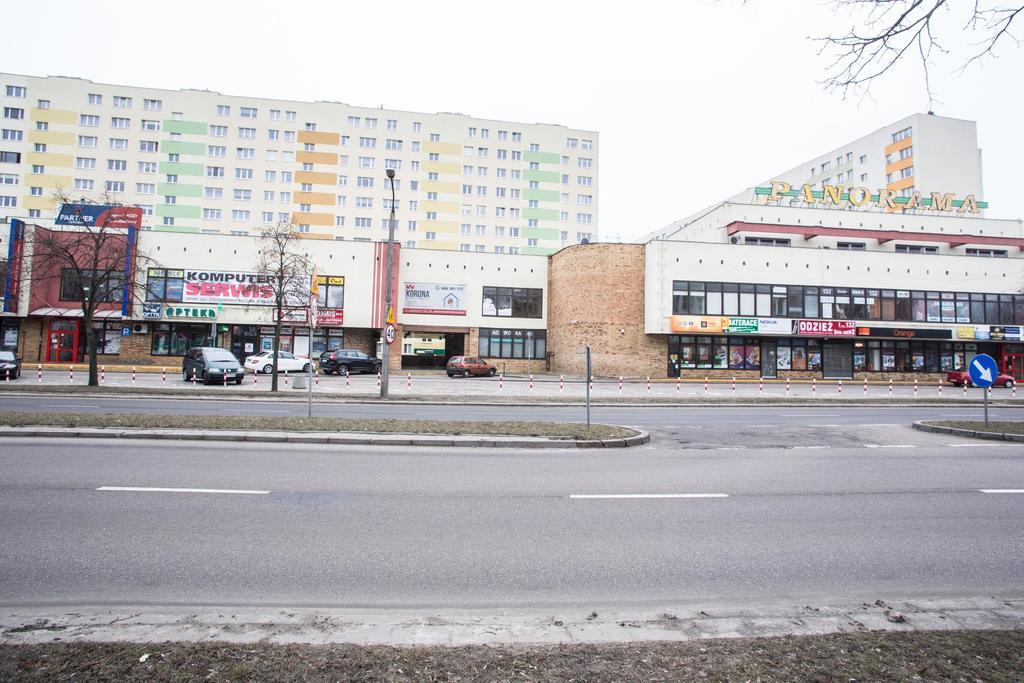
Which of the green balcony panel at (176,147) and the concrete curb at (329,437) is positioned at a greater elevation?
the green balcony panel at (176,147)

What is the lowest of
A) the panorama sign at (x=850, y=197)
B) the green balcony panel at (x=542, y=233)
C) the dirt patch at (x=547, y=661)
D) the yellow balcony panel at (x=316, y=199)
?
the dirt patch at (x=547, y=661)

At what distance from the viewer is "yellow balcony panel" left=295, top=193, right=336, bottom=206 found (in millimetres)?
64625

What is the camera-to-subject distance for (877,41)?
4.61 metres

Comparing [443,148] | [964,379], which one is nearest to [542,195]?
[443,148]

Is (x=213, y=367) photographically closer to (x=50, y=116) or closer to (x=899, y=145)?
(x=50, y=116)

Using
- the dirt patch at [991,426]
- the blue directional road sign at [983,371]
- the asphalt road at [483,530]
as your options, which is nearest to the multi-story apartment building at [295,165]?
the dirt patch at [991,426]

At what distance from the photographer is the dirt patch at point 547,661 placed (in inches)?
112

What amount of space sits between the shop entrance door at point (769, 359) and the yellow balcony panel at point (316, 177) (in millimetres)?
49257

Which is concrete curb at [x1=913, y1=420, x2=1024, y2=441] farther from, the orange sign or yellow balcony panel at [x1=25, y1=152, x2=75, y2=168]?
yellow balcony panel at [x1=25, y1=152, x2=75, y2=168]

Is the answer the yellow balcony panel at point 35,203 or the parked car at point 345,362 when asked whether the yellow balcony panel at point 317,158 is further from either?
the parked car at point 345,362

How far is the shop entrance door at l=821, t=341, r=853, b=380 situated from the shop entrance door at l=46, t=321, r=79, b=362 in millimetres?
53586

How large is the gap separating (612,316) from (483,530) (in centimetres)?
3552

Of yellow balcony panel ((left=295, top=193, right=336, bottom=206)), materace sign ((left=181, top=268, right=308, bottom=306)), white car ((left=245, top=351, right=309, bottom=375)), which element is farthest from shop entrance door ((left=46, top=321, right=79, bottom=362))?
yellow balcony panel ((left=295, top=193, right=336, bottom=206))

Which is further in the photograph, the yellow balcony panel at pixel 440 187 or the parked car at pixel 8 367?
the yellow balcony panel at pixel 440 187
